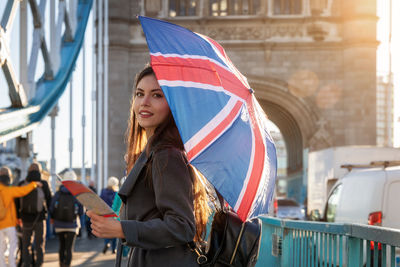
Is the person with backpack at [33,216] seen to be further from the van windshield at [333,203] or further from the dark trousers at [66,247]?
the van windshield at [333,203]

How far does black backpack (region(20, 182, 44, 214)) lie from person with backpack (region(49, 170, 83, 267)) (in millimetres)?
173

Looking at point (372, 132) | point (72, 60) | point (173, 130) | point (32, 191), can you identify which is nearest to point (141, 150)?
point (173, 130)

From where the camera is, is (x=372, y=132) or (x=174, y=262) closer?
(x=174, y=262)

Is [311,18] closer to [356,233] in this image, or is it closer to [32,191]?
[32,191]

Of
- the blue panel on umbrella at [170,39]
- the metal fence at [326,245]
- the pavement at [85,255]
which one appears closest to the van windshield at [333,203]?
the metal fence at [326,245]

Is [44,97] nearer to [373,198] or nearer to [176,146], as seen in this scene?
[373,198]

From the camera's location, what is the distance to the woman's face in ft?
7.80

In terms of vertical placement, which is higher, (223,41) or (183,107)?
(223,41)

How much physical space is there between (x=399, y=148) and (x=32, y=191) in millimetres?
7531

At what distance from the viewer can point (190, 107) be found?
2.31m

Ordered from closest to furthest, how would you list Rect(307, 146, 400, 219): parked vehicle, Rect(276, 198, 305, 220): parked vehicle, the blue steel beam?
the blue steel beam, Rect(307, 146, 400, 219): parked vehicle, Rect(276, 198, 305, 220): parked vehicle

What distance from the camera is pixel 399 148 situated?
13281 mm

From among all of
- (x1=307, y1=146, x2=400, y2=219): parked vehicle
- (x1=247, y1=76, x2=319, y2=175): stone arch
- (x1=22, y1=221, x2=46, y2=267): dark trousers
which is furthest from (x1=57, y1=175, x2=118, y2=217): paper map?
(x1=247, y1=76, x2=319, y2=175): stone arch

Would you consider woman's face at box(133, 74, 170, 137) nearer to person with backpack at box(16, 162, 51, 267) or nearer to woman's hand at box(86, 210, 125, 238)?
woman's hand at box(86, 210, 125, 238)
